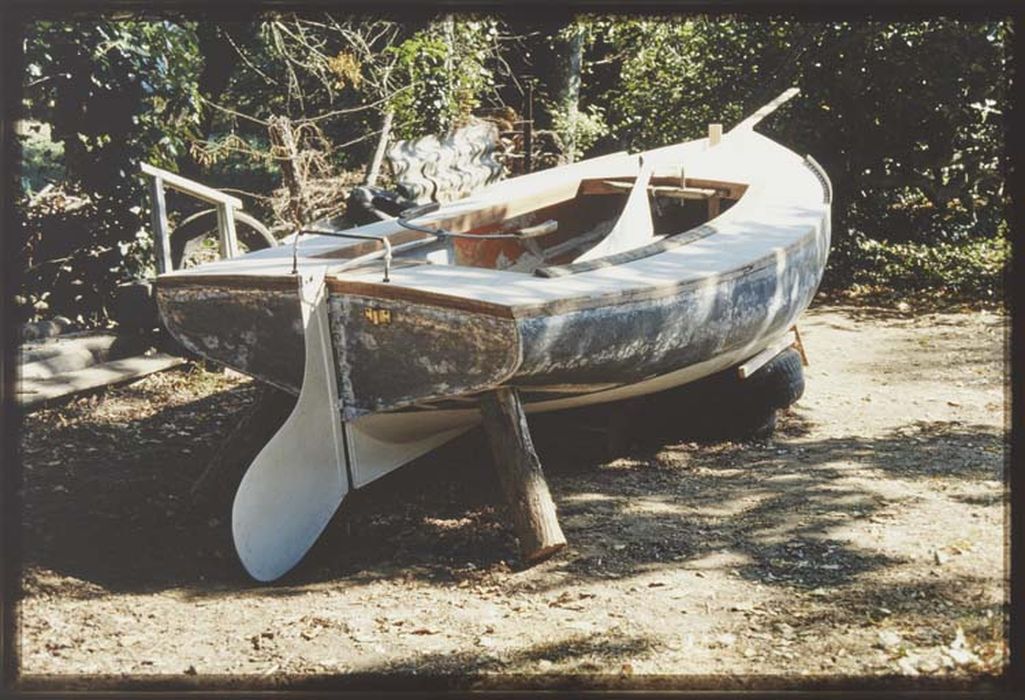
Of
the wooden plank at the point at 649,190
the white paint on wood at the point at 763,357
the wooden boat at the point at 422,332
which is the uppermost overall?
the wooden plank at the point at 649,190

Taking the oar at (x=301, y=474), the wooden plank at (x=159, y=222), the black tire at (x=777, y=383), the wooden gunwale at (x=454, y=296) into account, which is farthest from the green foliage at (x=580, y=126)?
the oar at (x=301, y=474)

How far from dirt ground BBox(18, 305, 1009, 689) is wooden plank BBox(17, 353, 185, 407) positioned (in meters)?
0.07

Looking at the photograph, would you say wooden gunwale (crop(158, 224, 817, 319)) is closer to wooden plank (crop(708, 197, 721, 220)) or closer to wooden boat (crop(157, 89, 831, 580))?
wooden boat (crop(157, 89, 831, 580))

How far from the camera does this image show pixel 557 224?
16.9 feet

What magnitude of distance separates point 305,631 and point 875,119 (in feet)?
19.4

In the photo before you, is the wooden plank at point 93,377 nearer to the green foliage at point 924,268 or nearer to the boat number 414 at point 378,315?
the boat number 414 at point 378,315

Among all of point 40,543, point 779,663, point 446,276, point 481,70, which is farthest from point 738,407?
point 481,70

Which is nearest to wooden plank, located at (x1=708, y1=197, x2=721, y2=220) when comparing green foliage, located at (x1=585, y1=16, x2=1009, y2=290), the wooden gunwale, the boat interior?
the boat interior

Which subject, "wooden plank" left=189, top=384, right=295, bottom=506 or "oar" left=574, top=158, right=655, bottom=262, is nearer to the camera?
"wooden plank" left=189, top=384, right=295, bottom=506

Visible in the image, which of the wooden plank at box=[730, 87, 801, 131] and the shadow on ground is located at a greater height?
the wooden plank at box=[730, 87, 801, 131]

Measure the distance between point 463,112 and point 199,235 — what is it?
99.1 inches

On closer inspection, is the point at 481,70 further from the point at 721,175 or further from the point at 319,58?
the point at 721,175

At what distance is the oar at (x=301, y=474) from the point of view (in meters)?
3.59

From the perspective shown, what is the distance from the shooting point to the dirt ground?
2984 mm
